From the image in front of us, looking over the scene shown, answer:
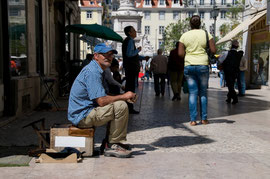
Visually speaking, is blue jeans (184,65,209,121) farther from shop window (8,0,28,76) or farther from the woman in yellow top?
shop window (8,0,28,76)

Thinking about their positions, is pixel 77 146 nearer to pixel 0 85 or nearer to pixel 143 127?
pixel 143 127

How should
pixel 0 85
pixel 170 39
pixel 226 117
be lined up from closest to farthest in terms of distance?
A: pixel 0 85
pixel 226 117
pixel 170 39

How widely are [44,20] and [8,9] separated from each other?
3.72m

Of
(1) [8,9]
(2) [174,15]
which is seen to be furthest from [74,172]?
(2) [174,15]

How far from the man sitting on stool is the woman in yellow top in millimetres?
3032

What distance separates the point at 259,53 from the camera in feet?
63.6

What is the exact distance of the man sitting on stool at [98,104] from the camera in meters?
4.68

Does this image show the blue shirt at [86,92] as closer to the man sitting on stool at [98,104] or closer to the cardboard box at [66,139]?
the man sitting on stool at [98,104]

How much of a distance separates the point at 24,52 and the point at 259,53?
12.9 m

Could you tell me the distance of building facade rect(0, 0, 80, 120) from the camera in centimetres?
809

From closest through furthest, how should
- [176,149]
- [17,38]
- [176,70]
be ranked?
[176,149], [17,38], [176,70]

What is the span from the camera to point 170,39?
7275cm

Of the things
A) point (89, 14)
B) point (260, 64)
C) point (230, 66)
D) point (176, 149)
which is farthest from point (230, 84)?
point (89, 14)

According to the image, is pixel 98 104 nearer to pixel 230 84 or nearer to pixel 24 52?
pixel 24 52
